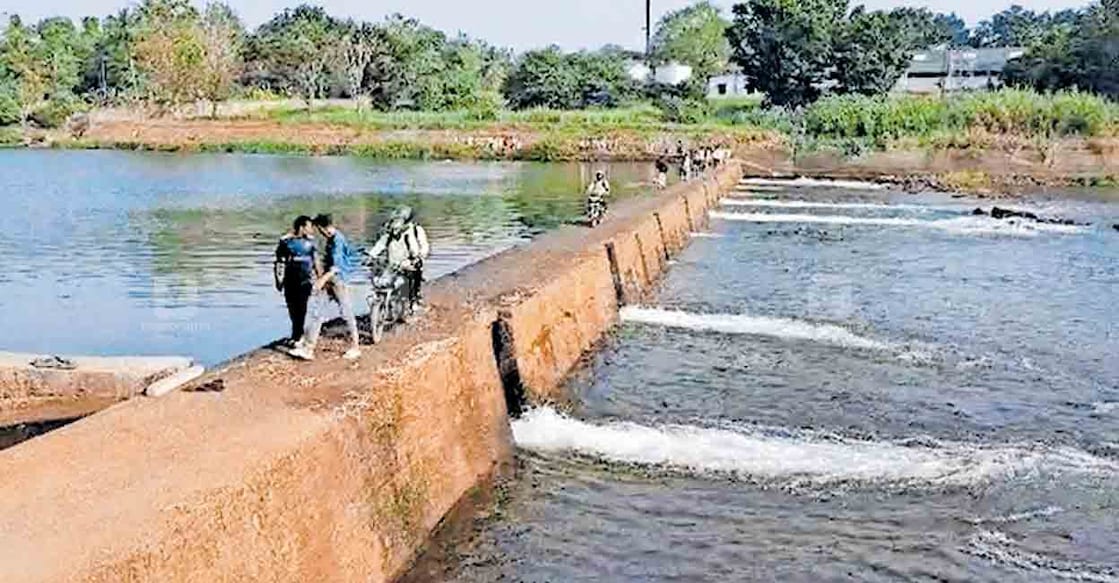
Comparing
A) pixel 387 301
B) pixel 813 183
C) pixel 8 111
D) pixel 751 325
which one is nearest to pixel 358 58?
pixel 8 111

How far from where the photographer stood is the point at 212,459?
829cm

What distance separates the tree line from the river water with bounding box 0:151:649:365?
19207 mm

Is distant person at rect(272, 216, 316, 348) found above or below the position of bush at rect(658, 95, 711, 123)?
above

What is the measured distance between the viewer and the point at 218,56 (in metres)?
104

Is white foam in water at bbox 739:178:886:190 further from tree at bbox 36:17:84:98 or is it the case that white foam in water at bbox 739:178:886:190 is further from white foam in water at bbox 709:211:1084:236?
tree at bbox 36:17:84:98

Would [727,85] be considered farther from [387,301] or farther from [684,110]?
[387,301]

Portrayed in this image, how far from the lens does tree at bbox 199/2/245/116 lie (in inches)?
3976

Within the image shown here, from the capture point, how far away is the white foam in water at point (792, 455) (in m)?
12.9

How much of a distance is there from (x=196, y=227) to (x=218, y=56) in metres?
69.8

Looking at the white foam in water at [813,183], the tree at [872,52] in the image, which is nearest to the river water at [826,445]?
the white foam in water at [813,183]

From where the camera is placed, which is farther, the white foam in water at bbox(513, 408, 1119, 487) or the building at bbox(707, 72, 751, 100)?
the building at bbox(707, 72, 751, 100)

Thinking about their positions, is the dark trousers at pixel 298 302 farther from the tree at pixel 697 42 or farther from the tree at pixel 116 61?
the tree at pixel 697 42

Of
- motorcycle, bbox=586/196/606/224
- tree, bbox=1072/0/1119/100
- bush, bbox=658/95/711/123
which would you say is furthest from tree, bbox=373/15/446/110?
motorcycle, bbox=586/196/606/224

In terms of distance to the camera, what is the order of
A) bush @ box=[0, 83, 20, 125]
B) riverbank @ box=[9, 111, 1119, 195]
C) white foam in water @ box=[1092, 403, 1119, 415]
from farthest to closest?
1. bush @ box=[0, 83, 20, 125]
2. riverbank @ box=[9, 111, 1119, 195]
3. white foam in water @ box=[1092, 403, 1119, 415]
